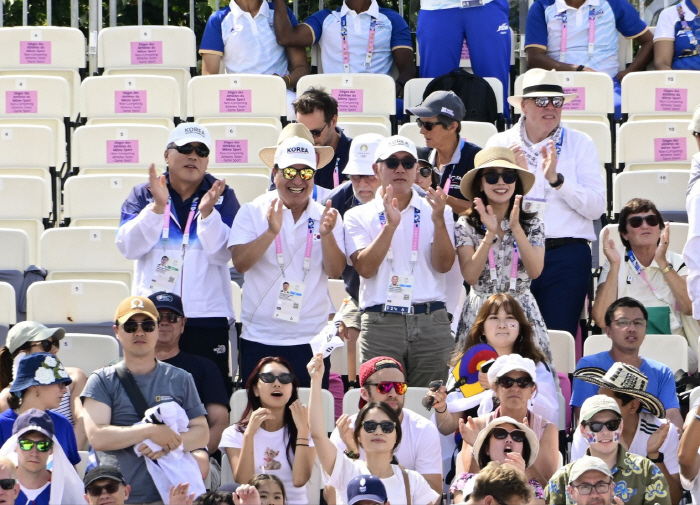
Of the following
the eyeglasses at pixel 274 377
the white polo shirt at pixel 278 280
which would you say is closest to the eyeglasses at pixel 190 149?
the white polo shirt at pixel 278 280

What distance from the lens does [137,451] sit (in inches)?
242

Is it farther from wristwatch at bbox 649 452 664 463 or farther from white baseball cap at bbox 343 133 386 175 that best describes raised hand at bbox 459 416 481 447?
white baseball cap at bbox 343 133 386 175

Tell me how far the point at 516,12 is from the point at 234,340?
4.75 meters

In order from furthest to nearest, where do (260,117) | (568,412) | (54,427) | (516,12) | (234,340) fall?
(516,12) < (260,117) < (234,340) < (568,412) < (54,427)

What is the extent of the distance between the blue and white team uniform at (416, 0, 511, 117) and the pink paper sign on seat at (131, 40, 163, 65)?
6.91ft

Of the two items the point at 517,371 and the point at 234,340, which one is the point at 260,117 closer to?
the point at 234,340

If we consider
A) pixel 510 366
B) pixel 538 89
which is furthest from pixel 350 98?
pixel 510 366

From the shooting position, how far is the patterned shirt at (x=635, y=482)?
5801 millimetres

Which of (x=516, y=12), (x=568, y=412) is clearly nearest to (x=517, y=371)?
(x=568, y=412)

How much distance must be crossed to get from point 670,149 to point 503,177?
240 centimetres

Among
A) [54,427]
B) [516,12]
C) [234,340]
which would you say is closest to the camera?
[54,427]

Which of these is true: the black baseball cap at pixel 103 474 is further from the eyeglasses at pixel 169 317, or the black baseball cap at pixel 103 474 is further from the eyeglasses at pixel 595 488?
the eyeglasses at pixel 595 488

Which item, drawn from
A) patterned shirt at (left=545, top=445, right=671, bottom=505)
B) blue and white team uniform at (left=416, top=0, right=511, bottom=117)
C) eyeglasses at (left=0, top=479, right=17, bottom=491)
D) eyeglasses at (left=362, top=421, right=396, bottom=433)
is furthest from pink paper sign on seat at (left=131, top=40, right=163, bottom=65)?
patterned shirt at (left=545, top=445, right=671, bottom=505)

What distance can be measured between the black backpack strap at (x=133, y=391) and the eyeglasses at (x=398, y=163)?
67.3 inches
